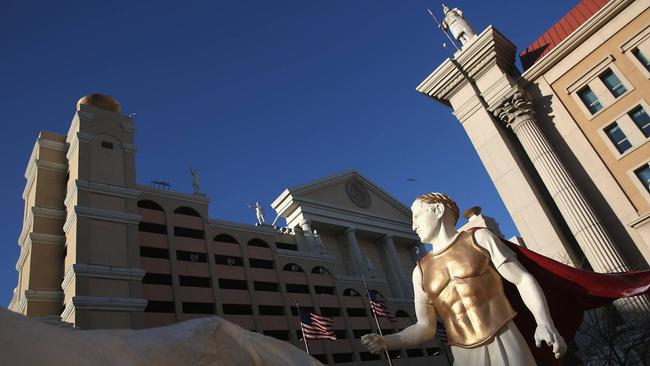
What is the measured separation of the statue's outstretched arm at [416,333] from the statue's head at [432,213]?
419 mm

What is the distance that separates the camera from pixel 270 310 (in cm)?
3444

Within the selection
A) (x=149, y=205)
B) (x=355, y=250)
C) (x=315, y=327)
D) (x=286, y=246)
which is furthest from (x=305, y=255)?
(x=315, y=327)

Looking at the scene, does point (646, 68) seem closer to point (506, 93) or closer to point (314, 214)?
point (506, 93)

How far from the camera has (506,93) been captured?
18.7 meters

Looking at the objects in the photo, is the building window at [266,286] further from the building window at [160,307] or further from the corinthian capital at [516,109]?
the corinthian capital at [516,109]

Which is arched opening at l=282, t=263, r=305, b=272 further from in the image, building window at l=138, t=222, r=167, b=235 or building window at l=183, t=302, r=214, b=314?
building window at l=138, t=222, r=167, b=235

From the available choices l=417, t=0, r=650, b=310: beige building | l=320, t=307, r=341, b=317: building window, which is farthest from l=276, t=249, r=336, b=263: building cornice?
l=417, t=0, r=650, b=310: beige building

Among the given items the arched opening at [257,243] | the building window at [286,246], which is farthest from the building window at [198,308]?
the building window at [286,246]

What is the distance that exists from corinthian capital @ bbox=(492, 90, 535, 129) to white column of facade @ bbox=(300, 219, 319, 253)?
2496cm

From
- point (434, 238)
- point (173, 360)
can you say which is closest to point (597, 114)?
point (434, 238)

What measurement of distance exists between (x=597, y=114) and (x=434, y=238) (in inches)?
640

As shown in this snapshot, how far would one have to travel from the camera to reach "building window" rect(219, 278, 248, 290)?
33344mm

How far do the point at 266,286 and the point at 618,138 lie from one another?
25.7 meters

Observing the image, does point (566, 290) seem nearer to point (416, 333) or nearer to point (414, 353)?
point (416, 333)
